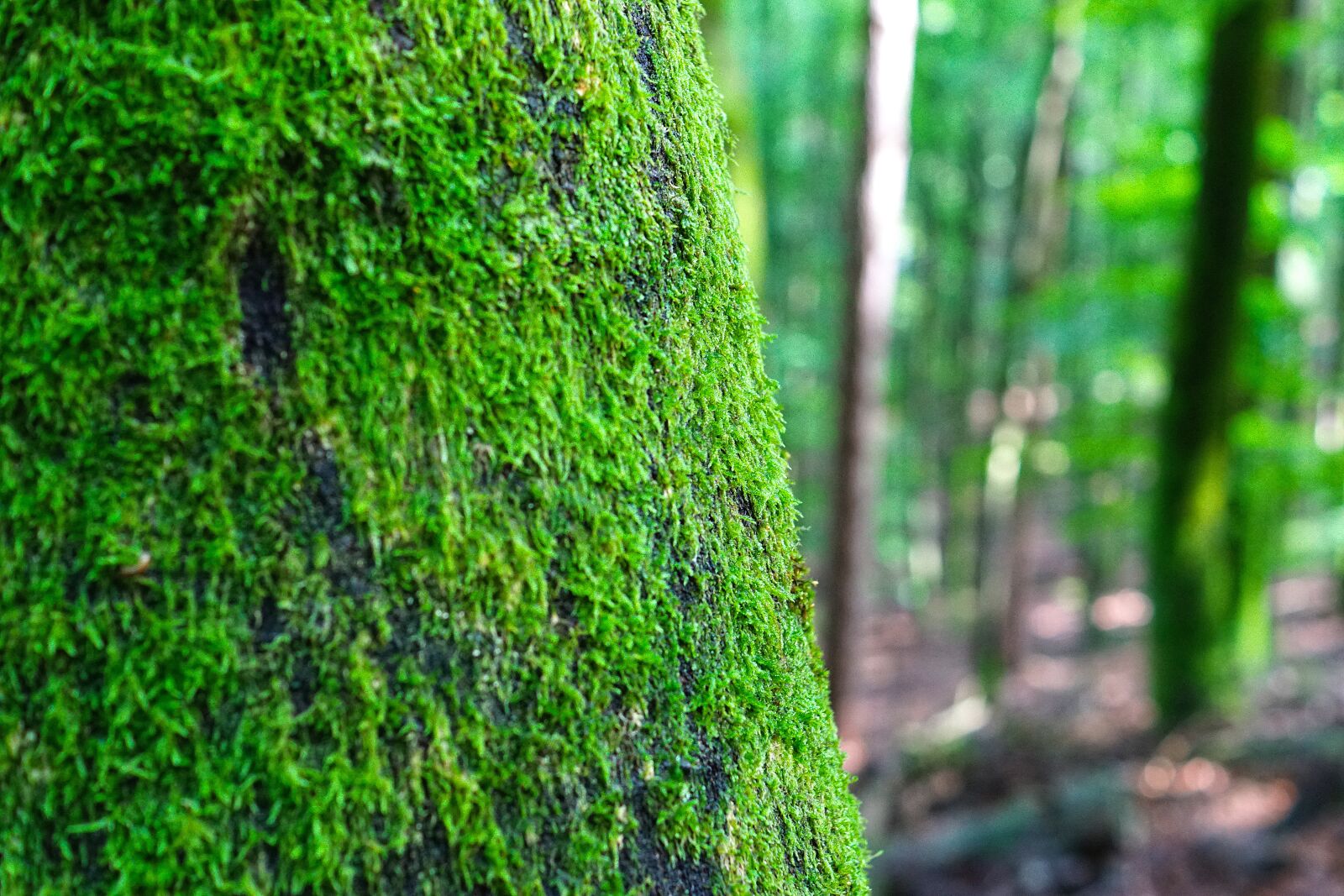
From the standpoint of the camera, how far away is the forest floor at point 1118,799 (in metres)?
6.17

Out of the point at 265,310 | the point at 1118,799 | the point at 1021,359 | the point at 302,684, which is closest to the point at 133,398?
the point at 265,310

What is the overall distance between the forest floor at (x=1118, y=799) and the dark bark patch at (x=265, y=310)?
5.74 m

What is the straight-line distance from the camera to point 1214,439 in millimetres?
7523

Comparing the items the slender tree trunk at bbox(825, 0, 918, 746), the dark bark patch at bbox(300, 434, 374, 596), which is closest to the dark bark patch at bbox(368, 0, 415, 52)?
the dark bark patch at bbox(300, 434, 374, 596)

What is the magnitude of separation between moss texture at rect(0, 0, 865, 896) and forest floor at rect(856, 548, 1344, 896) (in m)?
5.48

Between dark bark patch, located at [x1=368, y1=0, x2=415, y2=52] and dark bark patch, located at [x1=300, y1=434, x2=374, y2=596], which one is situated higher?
dark bark patch, located at [x1=368, y1=0, x2=415, y2=52]

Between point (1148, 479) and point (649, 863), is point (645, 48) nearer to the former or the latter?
point (649, 863)

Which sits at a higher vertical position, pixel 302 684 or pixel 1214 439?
pixel 302 684

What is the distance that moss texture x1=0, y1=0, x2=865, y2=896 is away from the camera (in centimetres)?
78

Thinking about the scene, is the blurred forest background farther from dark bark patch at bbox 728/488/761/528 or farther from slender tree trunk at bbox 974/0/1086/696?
dark bark patch at bbox 728/488/761/528

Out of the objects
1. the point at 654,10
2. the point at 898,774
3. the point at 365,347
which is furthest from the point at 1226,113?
the point at 365,347

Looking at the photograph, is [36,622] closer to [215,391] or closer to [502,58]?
[215,391]

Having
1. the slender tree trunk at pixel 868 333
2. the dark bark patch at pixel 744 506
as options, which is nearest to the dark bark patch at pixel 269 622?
the dark bark patch at pixel 744 506

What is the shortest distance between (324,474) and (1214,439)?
8271mm
